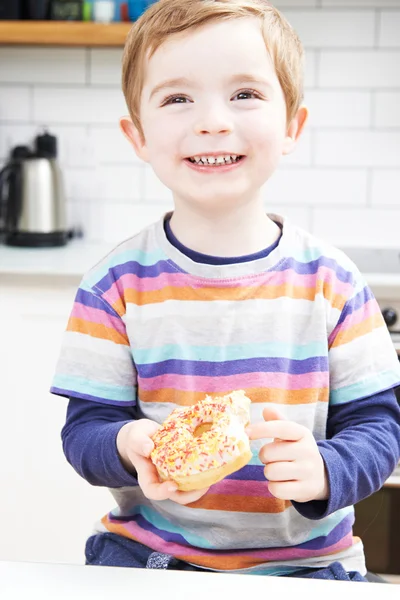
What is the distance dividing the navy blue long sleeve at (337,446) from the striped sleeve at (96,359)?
22 millimetres

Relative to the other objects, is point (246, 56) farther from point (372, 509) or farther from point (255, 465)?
point (372, 509)

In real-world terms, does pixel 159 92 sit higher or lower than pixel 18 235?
higher

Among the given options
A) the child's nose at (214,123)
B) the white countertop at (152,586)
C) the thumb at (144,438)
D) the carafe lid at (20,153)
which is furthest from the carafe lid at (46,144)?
the white countertop at (152,586)

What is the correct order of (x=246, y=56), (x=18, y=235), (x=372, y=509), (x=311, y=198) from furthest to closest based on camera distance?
1. (x=311, y=198)
2. (x=18, y=235)
3. (x=372, y=509)
4. (x=246, y=56)

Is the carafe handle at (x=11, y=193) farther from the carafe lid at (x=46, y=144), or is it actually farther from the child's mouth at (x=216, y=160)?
the child's mouth at (x=216, y=160)

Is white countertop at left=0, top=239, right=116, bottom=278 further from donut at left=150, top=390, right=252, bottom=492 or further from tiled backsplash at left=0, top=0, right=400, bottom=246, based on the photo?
donut at left=150, top=390, right=252, bottom=492

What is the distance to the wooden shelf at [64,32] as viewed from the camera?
7.27 ft

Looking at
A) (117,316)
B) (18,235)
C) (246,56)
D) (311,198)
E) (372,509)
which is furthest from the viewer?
(311,198)

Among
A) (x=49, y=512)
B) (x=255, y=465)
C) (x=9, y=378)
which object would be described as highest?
(x=255, y=465)

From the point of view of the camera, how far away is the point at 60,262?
205 cm

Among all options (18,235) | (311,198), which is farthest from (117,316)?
(311,198)

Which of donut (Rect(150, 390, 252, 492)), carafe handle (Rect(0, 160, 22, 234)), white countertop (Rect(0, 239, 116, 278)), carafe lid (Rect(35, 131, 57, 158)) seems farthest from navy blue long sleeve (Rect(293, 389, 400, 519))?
carafe lid (Rect(35, 131, 57, 158))

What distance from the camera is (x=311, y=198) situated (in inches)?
97.1

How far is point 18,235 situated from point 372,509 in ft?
3.78
